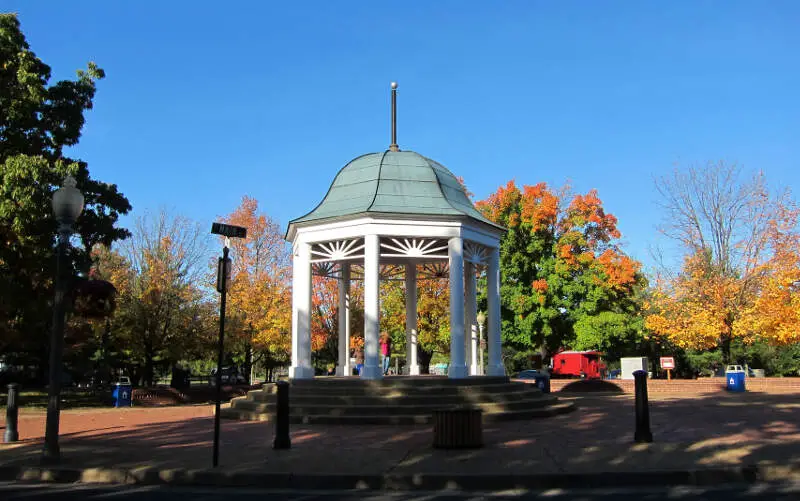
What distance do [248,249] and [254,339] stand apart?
7.07 m

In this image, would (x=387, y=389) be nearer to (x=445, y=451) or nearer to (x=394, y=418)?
(x=394, y=418)

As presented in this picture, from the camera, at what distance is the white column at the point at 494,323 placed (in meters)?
19.5

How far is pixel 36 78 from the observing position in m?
22.0

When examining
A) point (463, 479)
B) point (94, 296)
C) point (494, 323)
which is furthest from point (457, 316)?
point (94, 296)

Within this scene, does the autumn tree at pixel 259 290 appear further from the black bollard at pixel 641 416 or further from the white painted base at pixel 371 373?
the black bollard at pixel 641 416

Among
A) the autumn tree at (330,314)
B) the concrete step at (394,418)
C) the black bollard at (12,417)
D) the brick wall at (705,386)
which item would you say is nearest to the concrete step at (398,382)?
the concrete step at (394,418)

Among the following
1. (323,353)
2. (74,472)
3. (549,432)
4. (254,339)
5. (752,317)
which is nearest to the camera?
A: (74,472)

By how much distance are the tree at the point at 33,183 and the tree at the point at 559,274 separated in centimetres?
2195

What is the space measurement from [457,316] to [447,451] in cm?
713

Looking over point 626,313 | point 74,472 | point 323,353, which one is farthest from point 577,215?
point 74,472

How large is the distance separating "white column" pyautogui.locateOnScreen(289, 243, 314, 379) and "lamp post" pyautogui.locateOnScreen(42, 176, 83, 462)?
26.3ft

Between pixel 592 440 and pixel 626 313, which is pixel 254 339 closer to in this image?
pixel 626 313

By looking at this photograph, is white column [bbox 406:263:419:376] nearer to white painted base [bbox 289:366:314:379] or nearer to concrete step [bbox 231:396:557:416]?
white painted base [bbox 289:366:314:379]

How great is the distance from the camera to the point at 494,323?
1986 cm
